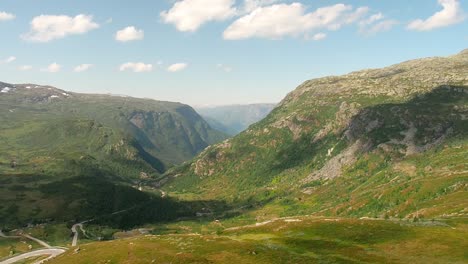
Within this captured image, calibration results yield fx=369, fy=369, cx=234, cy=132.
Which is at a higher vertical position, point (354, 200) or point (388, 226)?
point (388, 226)

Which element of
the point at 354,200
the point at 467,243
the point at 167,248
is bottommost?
the point at 354,200

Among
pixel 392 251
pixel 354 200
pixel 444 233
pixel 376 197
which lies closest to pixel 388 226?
pixel 444 233

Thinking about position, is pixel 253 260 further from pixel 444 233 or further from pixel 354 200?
pixel 354 200

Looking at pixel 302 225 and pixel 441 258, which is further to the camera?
pixel 302 225

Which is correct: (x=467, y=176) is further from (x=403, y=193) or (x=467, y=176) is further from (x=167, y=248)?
(x=167, y=248)

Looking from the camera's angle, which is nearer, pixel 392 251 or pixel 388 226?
pixel 392 251


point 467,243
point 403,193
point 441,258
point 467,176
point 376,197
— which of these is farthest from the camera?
point 376,197

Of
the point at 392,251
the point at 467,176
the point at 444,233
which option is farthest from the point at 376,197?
the point at 392,251

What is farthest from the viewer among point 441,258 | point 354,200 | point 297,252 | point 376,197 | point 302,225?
point 354,200

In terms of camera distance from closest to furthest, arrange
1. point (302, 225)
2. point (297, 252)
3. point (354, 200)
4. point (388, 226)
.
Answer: point (297, 252) → point (388, 226) → point (302, 225) → point (354, 200)
